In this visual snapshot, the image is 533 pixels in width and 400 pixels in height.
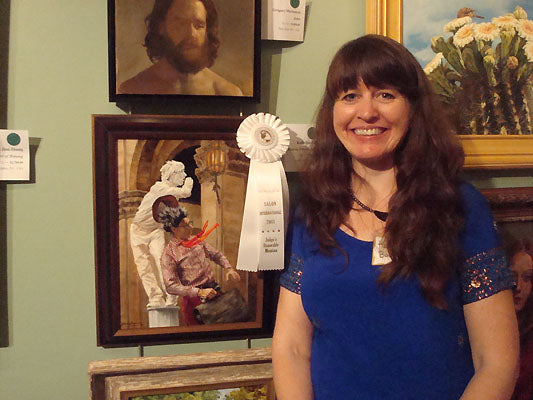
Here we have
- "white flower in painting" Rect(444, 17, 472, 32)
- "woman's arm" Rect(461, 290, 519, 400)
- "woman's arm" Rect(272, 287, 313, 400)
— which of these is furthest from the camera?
"white flower in painting" Rect(444, 17, 472, 32)

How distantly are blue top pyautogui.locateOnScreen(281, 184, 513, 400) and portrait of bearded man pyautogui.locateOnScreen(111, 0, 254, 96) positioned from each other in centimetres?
48

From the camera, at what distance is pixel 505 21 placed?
136 cm

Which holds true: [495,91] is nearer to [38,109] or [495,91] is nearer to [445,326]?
[445,326]

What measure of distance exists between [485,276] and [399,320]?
0.63ft

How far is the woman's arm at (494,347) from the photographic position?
3.21ft

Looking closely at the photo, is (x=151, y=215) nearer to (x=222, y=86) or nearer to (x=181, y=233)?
(x=181, y=233)

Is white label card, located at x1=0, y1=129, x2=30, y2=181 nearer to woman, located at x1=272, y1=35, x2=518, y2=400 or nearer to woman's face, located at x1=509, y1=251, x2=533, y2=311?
Answer: woman, located at x1=272, y1=35, x2=518, y2=400

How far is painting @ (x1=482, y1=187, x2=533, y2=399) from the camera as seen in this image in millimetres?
1383

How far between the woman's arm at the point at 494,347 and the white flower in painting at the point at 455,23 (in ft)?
2.37

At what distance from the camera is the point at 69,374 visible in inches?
47.9

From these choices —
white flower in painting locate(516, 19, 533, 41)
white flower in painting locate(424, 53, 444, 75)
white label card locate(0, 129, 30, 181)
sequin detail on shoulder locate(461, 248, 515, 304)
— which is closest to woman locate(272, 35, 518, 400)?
sequin detail on shoulder locate(461, 248, 515, 304)

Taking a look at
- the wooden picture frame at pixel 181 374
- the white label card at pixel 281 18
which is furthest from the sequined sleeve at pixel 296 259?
the white label card at pixel 281 18

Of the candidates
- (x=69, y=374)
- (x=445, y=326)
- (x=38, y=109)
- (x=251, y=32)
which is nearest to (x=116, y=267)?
(x=69, y=374)

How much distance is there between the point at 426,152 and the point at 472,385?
48cm
